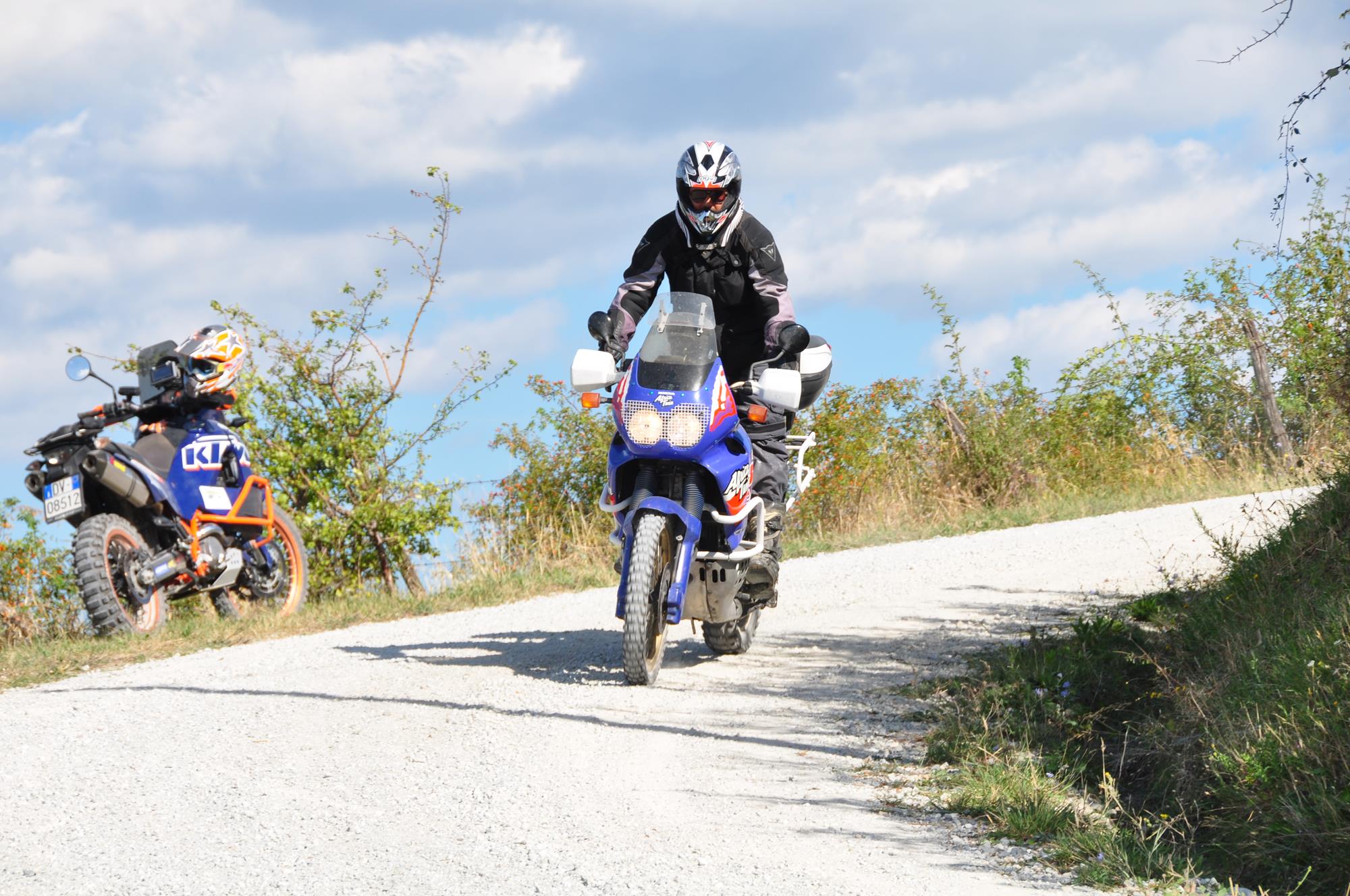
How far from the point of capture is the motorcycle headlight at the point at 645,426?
259 inches

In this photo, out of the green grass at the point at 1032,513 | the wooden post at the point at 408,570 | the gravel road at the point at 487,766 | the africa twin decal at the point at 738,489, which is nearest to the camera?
the gravel road at the point at 487,766

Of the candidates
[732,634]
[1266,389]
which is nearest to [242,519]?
[732,634]

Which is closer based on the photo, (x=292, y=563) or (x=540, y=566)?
(x=292, y=563)

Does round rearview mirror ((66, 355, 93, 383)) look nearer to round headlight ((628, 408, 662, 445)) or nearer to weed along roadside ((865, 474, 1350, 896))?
round headlight ((628, 408, 662, 445))

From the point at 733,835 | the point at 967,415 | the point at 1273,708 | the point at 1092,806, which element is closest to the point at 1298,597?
the point at 1273,708

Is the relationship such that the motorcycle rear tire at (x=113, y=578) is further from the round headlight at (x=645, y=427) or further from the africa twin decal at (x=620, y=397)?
the round headlight at (x=645, y=427)

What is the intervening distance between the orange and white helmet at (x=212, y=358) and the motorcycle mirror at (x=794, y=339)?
5953mm

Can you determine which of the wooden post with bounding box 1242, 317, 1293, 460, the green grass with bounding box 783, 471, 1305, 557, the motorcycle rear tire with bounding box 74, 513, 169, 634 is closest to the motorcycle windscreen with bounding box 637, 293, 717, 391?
the motorcycle rear tire with bounding box 74, 513, 169, 634

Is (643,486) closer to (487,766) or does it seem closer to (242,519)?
(487,766)

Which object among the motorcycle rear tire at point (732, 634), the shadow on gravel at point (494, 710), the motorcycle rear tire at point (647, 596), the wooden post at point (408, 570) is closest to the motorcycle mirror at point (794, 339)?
the motorcycle rear tire at point (647, 596)

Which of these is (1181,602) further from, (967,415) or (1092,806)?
(967,415)

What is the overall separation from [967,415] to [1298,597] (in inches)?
429

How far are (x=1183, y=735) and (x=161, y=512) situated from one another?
783cm

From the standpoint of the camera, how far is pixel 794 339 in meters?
6.94
